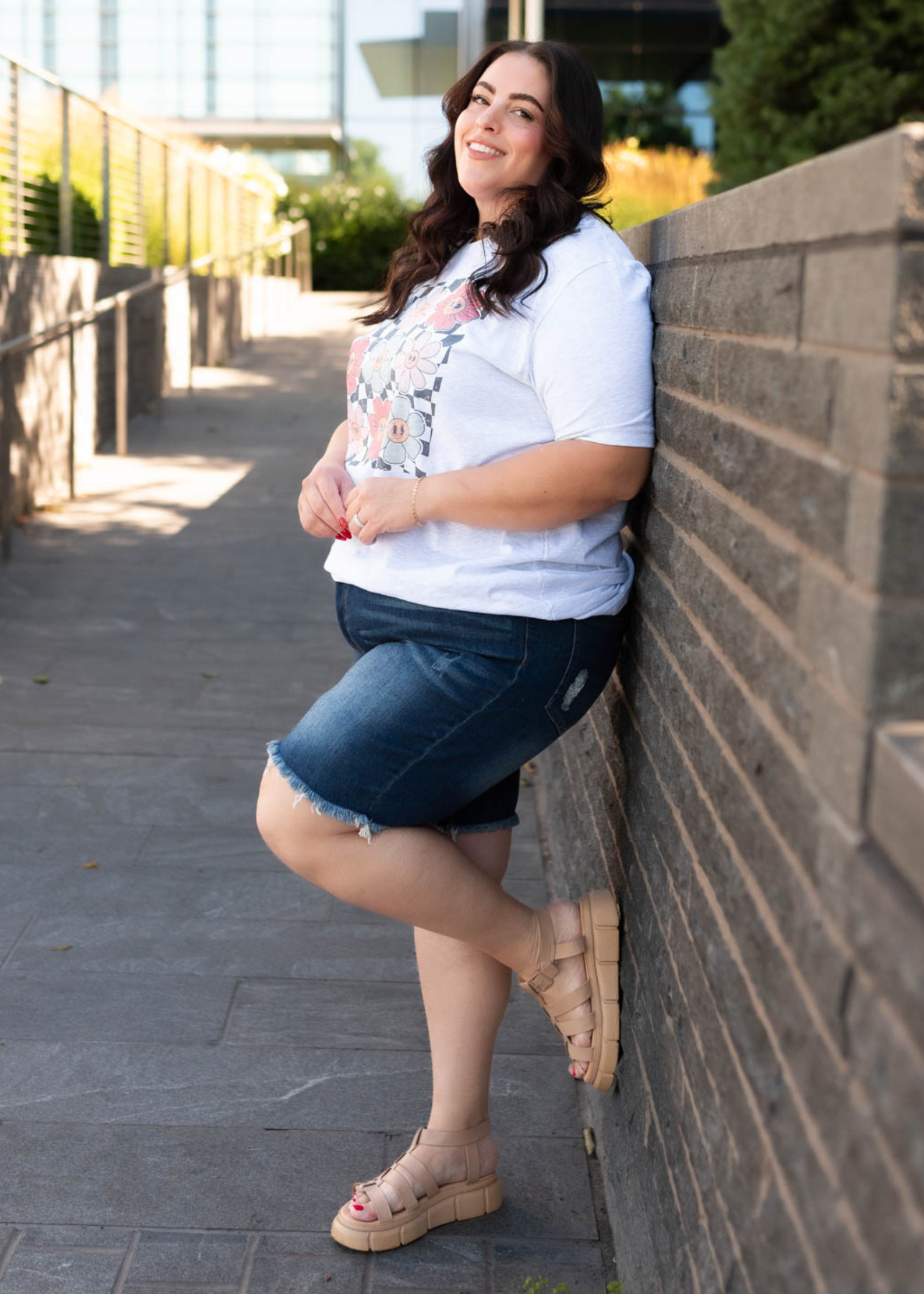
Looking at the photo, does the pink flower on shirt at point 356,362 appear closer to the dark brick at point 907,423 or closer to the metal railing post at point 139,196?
the dark brick at point 907,423

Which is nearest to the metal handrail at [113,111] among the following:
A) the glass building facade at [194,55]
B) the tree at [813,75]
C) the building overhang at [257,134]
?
the tree at [813,75]

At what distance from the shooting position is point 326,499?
96.0 inches

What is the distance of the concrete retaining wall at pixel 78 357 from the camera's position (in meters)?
8.78

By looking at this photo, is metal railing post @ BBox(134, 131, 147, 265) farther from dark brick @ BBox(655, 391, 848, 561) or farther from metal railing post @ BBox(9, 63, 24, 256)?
dark brick @ BBox(655, 391, 848, 561)

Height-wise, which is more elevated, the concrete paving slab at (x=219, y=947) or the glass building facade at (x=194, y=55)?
the glass building facade at (x=194, y=55)

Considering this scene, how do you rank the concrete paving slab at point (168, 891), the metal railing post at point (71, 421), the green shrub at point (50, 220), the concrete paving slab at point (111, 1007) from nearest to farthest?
the concrete paving slab at point (111, 1007), the concrete paving slab at point (168, 891), the metal railing post at point (71, 421), the green shrub at point (50, 220)

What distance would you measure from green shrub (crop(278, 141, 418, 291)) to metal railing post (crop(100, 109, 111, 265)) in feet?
55.7

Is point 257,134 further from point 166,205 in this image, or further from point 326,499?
point 326,499

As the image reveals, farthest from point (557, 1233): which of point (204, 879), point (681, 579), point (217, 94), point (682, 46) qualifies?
point (217, 94)

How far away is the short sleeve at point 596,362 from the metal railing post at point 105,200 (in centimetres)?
1103

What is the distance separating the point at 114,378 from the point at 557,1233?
395 inches

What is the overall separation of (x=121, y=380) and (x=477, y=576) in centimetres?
931

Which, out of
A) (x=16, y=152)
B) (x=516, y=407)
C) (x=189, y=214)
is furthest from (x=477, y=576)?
(x=189, y=214)

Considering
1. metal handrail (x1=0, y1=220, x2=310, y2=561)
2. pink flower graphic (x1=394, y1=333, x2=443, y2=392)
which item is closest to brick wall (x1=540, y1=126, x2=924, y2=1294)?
pink flower graphic (x1=394, y1=333, x2=443, y2=392)
